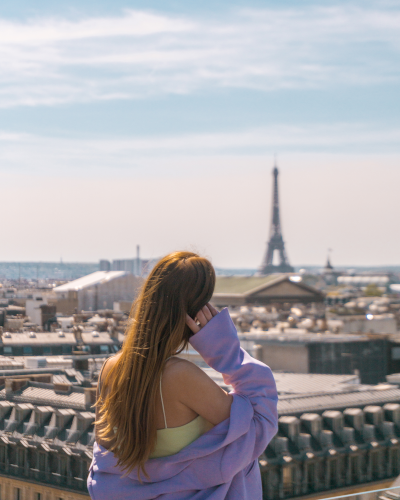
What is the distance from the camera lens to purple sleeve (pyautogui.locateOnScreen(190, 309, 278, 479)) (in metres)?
1.01

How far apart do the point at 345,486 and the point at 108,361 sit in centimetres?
542

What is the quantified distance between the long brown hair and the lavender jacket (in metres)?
0.03

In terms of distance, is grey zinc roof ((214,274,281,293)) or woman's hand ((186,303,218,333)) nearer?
woman's hand ((186,303,218,333))

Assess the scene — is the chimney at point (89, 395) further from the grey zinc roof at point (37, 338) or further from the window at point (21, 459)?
the grey zinc roof at point (37, 338)

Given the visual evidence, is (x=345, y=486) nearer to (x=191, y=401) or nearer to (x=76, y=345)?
(x=76, y=345)

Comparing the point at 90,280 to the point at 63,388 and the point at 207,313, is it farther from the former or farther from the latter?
the point at 207,313

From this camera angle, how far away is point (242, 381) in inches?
40.8

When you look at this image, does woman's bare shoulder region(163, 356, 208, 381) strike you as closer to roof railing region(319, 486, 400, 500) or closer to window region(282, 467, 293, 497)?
roof railing region(319, 486, 400, 500)

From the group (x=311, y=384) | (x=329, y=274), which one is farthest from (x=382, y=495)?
(x=329, y=274)

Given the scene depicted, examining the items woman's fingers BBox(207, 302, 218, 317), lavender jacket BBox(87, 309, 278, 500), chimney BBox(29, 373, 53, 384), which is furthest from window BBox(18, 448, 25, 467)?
woman's fingers BBox(207, 302, 218, 317)

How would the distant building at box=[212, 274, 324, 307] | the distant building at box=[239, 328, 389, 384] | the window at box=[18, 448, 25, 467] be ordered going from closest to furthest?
the window at box=[18, 448, 25, 467] < the distant building at box=[239, 328, 389, 384] < the distant building at box=[212, 274, 324, 307]

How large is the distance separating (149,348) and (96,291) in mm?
6058

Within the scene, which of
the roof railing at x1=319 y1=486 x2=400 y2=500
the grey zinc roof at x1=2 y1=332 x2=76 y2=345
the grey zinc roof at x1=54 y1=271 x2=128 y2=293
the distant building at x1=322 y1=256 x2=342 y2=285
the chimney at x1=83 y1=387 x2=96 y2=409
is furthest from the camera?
the distant building at x1=322 y1=256 x2=342 y2=285

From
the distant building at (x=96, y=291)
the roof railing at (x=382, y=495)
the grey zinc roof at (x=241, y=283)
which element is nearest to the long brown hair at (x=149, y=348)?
the roof railing at (x=382, y=495)
